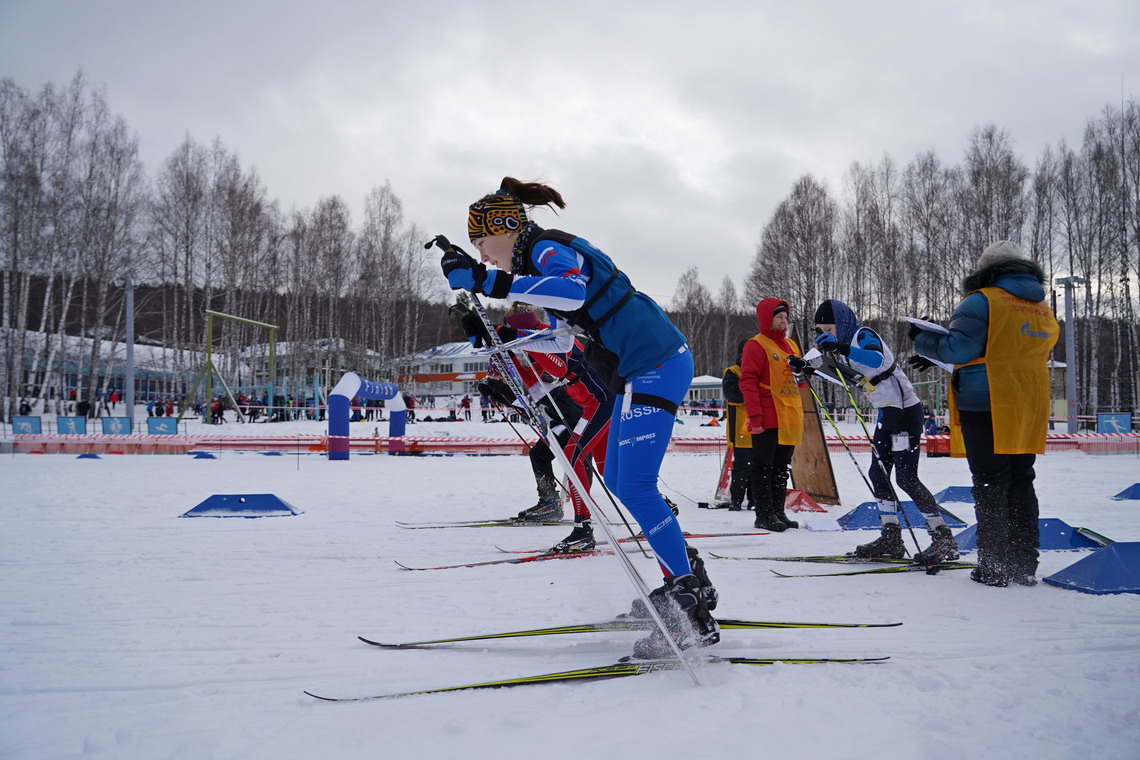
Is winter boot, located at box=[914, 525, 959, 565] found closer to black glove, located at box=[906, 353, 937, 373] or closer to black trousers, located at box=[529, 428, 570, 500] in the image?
black glove, located at box=[906, 353, 937, 373]

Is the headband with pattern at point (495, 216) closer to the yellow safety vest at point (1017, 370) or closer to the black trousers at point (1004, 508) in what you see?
the yellow safety vest at point (1017, 370)

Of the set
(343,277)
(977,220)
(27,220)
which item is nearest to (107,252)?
(27,220)

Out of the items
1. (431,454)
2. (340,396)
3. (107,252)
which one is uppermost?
(107,252)

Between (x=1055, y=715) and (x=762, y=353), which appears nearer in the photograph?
(x=1055, y=715)

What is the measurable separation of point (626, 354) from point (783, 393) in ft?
12.2

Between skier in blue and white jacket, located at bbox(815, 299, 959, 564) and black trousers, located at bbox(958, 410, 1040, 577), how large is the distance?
0.57 meters

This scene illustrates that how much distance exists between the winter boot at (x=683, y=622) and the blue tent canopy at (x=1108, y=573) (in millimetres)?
2045

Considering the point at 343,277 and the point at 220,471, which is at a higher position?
the point at 343,277

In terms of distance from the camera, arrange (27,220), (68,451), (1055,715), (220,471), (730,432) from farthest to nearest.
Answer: (27,220), (68,451), (220,471), (730,432), (1055,715)

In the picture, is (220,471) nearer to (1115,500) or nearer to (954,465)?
(1115,500)

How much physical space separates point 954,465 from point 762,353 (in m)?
8.84

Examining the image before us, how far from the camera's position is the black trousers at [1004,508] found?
3.55 meters

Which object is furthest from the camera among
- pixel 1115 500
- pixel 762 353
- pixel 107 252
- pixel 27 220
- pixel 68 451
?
pixel 107 252

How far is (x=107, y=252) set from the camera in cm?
2683
